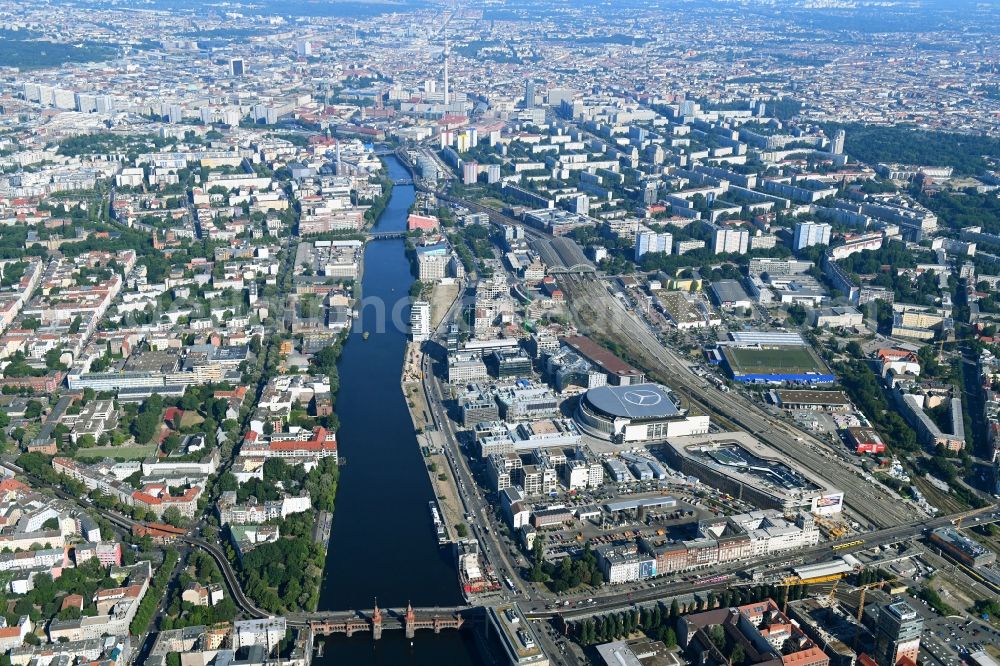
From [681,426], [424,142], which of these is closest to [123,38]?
[424,142]

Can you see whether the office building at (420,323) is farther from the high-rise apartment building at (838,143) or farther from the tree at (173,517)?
the high-rise apartment building at (838,143)

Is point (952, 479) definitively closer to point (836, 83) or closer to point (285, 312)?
point (285, 312)

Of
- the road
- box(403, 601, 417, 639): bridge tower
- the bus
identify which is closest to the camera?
box(403, 601, 417, 639): bridge tower

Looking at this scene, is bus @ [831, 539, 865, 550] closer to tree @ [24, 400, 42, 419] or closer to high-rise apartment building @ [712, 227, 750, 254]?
tree @ [24, 400, 42, 419]

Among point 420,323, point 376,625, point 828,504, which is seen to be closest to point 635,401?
point 828,504

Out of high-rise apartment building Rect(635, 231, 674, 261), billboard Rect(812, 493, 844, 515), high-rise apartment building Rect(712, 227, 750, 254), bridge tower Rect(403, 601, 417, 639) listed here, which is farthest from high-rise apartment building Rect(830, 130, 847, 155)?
bridge tower Rect(403, 601, 417, 639)

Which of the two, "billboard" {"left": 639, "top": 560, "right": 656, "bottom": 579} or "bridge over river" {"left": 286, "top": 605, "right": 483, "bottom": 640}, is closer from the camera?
"bridge over river" {"left": 286, "top": 605, "right": 483, "bottom": 640}

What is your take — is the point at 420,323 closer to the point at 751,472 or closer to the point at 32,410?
the point at 32,410
